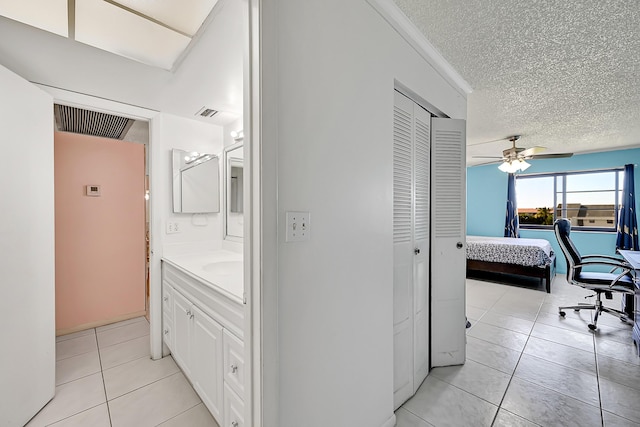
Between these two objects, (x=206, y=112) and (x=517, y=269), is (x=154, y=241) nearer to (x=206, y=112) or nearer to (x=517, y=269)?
(x=206, y=112)

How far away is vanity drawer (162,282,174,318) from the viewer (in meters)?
2.08

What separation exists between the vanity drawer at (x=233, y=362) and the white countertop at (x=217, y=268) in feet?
0.75

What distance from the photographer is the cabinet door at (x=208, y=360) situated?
4.61 ft

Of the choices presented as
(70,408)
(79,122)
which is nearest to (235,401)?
(70,408)

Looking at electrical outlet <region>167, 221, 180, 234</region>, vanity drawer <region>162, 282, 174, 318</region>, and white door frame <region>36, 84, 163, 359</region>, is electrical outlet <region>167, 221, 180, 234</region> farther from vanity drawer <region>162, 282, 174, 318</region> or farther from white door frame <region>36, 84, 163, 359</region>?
vanity drawer <region>162, 282, 174, 318</region>

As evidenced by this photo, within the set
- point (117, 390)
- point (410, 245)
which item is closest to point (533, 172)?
point (410, 245)

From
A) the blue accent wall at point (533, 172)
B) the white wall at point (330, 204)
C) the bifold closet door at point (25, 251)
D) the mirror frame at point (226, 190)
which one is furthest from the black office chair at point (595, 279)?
the bifold closet door at point (25, 251)

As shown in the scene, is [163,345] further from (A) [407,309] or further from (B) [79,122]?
(B) [79,122]

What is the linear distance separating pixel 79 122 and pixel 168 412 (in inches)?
131

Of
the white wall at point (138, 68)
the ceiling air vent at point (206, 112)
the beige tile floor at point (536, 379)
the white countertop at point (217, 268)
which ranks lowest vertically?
the beige tile floor at point (536, 379)

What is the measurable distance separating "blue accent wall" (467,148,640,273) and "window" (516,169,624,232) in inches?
6.2

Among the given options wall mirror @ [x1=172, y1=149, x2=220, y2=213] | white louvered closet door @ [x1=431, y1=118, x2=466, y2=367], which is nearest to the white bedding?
white louvered closet door @ [x1=431, y1=118, x2=466, y2=367]

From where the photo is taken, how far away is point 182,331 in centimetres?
187

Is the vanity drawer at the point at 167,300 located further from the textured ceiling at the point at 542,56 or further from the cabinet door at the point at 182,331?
the textured ceiling at the point at 542,56
